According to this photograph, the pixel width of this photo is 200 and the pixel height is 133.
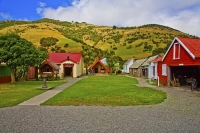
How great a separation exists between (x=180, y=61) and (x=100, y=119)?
50.8 feet

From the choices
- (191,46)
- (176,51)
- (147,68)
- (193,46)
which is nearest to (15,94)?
(176,51)

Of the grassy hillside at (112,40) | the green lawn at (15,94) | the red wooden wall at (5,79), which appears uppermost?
the grassy hillside at (112,40)

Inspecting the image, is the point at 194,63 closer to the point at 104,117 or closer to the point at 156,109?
the point at 156,109

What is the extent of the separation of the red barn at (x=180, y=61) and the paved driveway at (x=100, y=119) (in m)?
10.0

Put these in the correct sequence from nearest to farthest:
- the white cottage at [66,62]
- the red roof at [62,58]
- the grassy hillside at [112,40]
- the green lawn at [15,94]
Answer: the green lawn at [15,94]
the white cottage at [66,62]
the red roof at [62,58]
the grassy hillside at [112,40]

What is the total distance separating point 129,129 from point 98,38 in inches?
4085

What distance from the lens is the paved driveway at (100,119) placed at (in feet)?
24.8

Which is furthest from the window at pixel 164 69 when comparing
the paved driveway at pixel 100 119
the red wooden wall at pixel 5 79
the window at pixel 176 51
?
the red wooden wall at pixel 5 79

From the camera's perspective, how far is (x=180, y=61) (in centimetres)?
2223

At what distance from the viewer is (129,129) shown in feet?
24.8

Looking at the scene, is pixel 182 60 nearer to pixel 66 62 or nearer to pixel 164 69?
pixel 164 69

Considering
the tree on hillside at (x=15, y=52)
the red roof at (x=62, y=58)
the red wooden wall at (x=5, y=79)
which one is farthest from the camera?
the red roof at (x=62, y=58)

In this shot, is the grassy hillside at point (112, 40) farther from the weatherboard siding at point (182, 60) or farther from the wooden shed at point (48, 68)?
the weatherboard siding at point (182, 60)

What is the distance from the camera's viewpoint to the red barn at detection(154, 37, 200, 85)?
20.9 m
